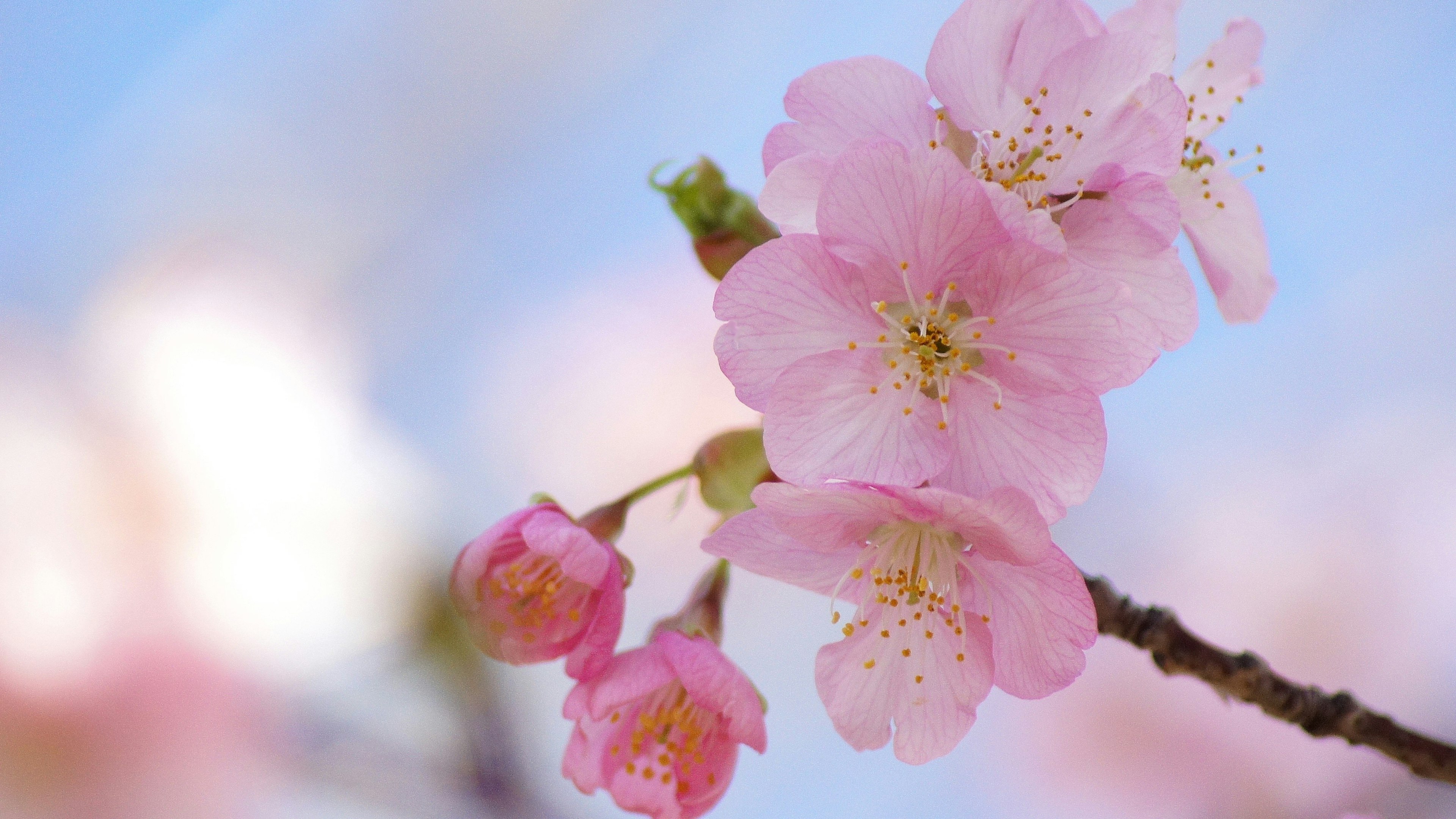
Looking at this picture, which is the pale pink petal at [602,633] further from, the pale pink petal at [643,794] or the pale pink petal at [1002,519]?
the pale pink petal at [1002,519]

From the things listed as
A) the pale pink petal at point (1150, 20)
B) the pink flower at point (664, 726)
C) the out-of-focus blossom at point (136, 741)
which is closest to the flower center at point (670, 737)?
the pink flower at point (664, 726)

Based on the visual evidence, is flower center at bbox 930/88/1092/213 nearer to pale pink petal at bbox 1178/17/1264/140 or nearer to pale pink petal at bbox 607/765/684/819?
pale pink petal at bbox 1178/17/1264/140

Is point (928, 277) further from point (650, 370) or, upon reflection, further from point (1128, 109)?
point (650, 370)

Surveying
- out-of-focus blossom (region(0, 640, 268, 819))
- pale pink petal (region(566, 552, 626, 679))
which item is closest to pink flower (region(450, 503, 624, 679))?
pale pink petal (region(566, 552, 626, 679))

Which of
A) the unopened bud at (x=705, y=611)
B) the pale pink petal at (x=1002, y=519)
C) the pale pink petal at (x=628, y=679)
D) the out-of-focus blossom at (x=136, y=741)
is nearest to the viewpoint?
the pale pink petal at (x=1002, y=519)

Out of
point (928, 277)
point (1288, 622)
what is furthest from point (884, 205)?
point (1288, 622)

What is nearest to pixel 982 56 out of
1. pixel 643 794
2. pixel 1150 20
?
Result: pixel 1150 20
